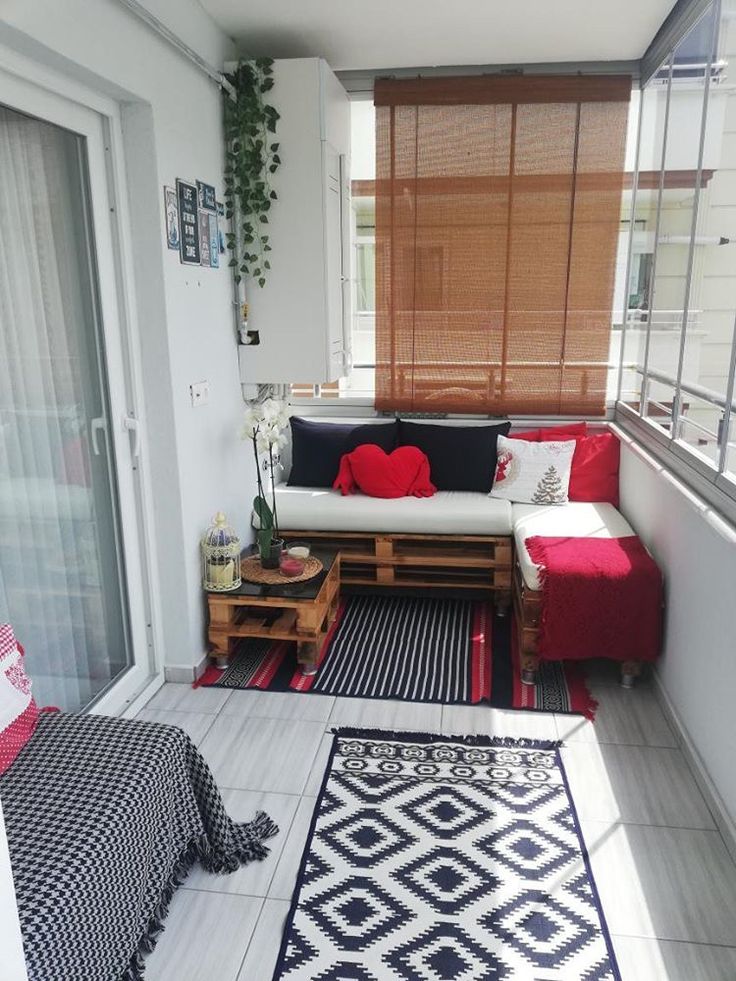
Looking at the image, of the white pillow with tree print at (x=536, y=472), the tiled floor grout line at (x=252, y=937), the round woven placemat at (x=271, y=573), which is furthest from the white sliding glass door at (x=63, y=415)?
the white pillow with tree print at (x=536, y=472)

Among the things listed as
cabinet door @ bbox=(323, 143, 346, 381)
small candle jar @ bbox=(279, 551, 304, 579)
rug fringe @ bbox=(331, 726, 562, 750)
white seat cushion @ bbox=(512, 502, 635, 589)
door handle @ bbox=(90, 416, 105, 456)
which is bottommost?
rug fringe @ bbox=(331, 726, 562, 750)

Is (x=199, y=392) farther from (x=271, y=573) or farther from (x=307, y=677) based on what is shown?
(x=307, y=677)

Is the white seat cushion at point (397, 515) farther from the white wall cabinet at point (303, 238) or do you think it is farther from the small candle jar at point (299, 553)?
the white wall cabinet at point (303, 238)

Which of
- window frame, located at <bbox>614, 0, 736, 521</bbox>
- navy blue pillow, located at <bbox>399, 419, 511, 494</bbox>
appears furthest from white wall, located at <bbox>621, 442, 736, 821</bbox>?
navy blue pillow, located at <bbox>399, 419, 511, 494</bbox>

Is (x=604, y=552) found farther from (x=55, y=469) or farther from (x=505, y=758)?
(x=55, y=469)

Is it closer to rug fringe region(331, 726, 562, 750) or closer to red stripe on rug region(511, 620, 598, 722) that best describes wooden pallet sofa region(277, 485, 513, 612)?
red stripe on rug region(511, 620, 598, 722)

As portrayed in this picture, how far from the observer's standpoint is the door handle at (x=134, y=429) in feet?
9.05

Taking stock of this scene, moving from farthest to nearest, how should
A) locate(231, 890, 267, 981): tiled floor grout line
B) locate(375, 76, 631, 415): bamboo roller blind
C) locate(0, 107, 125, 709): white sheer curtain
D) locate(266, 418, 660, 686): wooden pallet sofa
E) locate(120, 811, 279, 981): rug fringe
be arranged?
locate(375, 76, 631, 415): bamboo roller blind → locate(266, 418, 660, 686): wooden pallet sofa → locate(0, 107, 125, 709): white sheer curtain → locate(120, 811, 279, 981): rug fringe → locate(231, 890, 267, 981): tiled floor grout line

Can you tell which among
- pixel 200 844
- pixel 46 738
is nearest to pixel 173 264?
pixel 46 738

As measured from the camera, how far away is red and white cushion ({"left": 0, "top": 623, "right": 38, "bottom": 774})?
6.11 ft

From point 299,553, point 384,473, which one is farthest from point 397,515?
point 299,553

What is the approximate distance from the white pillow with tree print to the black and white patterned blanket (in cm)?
221

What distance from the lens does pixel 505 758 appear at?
2615mm

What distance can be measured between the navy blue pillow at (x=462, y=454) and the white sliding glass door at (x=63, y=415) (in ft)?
5.67
